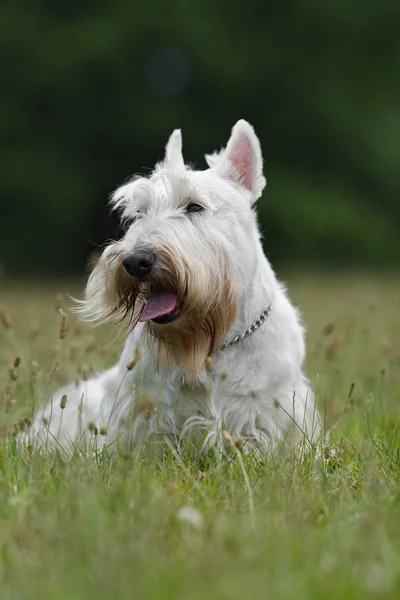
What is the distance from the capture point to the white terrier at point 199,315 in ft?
12.3

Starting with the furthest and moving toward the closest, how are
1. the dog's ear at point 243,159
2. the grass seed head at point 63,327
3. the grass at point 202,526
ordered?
the dog's ear at point 243,159, the grass seed head at point 63,327, the grass at point 202,526

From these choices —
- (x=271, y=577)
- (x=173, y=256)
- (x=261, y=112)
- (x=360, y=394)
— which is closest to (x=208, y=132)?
(x=261, y=112)

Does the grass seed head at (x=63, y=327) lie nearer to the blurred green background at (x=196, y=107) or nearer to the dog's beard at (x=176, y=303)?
the dog's beard at (x=176, y=303)

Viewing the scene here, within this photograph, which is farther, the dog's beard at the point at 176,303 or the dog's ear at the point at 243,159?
the dog's ear at the point at 243,159

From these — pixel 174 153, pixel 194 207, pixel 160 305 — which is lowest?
pixel 160 305

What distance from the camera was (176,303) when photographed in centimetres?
376

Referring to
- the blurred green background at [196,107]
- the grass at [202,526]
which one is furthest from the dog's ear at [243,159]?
the blurred green background at [196,107]

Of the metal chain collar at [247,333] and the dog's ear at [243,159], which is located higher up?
the dog's ear at [243,159]

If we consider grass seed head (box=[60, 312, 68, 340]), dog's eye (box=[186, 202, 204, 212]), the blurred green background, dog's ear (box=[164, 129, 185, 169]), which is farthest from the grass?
the blurred green background

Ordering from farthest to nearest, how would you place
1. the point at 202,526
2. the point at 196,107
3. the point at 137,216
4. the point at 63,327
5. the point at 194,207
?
the point at 196,107
the point at 137,216
the point at 194,207
the point at 63,327
the point at 202,526

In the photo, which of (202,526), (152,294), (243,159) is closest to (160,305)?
(152,294)

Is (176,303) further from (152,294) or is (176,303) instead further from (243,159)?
(243,159)

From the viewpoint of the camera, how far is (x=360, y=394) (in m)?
5.25

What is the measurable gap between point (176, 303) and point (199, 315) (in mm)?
121
